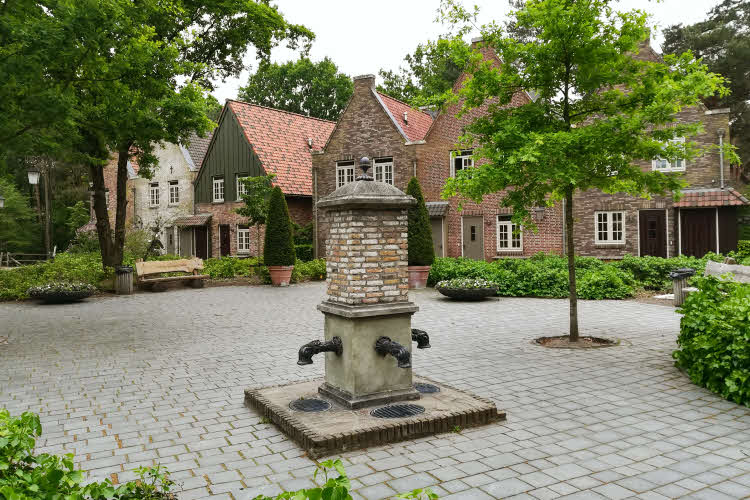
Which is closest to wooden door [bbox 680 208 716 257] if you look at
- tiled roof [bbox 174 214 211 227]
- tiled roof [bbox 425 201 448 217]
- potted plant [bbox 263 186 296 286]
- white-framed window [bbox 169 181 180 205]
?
tiled roof [bbox 425 201 448 217]

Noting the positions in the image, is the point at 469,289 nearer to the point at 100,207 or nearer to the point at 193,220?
the point at 100,207

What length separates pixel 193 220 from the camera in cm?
3206

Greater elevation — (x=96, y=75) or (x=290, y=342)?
(x=96, y=75)

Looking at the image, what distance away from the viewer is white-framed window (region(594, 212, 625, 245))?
22.8 m

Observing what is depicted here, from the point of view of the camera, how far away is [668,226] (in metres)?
21.9

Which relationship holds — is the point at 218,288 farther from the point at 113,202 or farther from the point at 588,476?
the point at 113,202

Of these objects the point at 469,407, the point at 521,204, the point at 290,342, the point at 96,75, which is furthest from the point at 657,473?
the point at 96,75

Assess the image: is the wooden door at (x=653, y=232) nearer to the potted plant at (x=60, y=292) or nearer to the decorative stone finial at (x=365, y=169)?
the decorative stone finial at (x=365, y=169)

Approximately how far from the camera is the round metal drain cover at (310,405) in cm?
564

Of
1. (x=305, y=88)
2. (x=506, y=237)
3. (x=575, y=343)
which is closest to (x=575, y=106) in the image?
(x=575, y=343)

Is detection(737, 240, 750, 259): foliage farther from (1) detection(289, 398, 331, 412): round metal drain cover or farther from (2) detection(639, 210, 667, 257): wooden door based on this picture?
(1) detection(289, 398, 331, 412): round metal drain cover

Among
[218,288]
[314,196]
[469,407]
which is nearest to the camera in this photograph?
[469,407]

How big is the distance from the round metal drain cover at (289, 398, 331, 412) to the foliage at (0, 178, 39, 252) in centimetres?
4016

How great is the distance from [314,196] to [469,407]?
2434 centimetres
